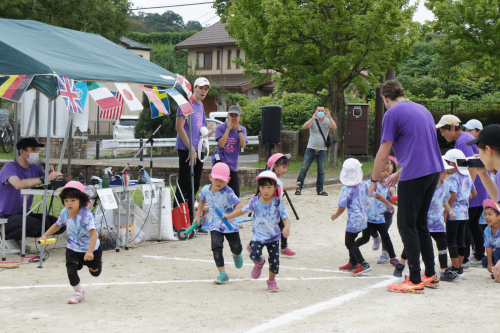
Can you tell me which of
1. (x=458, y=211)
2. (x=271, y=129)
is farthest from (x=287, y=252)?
(x=271, y=129)

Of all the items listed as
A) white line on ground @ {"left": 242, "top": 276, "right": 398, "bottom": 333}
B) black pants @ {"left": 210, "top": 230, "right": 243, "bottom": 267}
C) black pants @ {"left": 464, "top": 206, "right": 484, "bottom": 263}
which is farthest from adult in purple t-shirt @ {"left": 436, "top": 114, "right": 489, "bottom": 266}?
black pants @ {"left": 210, "top": 230, "right": 243, "bottom": 267}

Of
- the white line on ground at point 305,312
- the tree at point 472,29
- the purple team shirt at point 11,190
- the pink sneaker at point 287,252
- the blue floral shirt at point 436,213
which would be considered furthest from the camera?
Result: the tree at point 472,29

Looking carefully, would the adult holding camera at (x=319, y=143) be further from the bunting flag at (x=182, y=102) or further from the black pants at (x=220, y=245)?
the black pants at (x=220, y=245)

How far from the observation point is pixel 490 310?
4828 mm

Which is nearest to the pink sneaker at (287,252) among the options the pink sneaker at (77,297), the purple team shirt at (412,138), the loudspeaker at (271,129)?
the purple team shirt at (412,138)

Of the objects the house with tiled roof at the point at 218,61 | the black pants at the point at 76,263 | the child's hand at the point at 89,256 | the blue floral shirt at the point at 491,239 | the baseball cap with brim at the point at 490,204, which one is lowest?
the black pants at the point at 76,263

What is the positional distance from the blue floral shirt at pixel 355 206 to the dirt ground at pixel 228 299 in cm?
55

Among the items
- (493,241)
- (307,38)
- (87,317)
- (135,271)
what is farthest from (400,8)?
(87,317)

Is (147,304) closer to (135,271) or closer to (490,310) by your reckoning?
(135,271)

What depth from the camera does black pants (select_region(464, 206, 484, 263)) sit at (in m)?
6.57

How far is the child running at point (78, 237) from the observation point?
5141 mm

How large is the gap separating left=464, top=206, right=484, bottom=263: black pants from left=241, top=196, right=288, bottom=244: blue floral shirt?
2.32 meters

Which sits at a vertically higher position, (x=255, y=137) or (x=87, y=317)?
(x=255, y=137)

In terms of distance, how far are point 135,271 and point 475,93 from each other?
32173 millimetres
